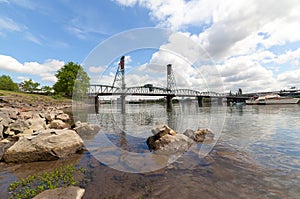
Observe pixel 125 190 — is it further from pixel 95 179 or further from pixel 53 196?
pixel 53 196

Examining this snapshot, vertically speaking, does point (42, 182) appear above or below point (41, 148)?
below

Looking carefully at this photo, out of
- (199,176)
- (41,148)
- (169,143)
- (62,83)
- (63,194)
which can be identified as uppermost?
(62,83)

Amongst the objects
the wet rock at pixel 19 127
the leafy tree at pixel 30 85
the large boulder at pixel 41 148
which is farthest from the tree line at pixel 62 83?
the large boulder at pixel 41 148

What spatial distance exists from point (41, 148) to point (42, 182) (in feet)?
6.60

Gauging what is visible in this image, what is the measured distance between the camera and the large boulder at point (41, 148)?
5.91m

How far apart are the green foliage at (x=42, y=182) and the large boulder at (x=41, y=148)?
1.15m

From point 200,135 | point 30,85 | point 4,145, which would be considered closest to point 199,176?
point 200,135

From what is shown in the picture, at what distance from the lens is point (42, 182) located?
447 cm

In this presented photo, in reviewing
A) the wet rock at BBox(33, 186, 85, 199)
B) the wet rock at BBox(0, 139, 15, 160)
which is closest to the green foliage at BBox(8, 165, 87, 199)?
the wet rock at BBox(33, 186, 85, 199)

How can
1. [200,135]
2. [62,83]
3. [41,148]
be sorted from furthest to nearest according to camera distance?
[62,83]
[200,135]
[41,148]

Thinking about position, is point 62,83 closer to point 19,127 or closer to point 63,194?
point 19,127

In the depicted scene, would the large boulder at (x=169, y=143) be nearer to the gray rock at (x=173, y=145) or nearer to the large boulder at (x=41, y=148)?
the gray rock at (x=173, y=145)

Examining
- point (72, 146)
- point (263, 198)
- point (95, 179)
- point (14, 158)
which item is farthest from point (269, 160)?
point (14, 158)

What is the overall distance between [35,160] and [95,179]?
10.3 ft
